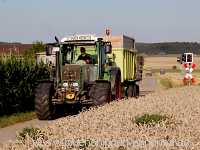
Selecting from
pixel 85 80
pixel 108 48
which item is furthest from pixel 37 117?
pixel 108 48

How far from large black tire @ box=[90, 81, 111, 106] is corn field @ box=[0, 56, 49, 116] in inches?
150

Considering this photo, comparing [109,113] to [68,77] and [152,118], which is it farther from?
[68,77]

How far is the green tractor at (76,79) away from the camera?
69.8 ft

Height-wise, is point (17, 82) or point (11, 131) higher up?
point (17, 82)

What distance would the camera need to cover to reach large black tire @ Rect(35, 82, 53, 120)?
21234 millimetres

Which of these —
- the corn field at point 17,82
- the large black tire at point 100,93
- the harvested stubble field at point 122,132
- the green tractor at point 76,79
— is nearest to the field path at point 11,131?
the green tractor at point 76,79

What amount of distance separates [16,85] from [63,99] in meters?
3.22

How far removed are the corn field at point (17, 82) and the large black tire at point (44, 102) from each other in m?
1.93

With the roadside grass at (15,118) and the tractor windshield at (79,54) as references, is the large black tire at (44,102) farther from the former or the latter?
the tractor windshield at (79,54)

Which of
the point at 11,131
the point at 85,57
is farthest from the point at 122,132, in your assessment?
the point at 85,57

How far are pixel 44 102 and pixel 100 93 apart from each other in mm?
2030

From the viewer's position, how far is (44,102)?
21.2 metres

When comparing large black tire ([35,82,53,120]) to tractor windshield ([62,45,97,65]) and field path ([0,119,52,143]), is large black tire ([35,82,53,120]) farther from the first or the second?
tractor windshield ([62,45,97,65])

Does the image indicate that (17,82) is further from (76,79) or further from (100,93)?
(100,93)
